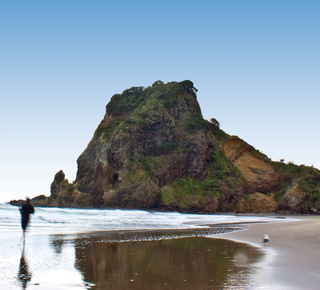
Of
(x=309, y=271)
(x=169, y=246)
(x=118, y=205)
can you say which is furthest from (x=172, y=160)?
(x=309, y=271)

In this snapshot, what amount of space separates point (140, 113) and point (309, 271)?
64.1 metres

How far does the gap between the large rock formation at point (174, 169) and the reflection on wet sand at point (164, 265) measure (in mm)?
45603

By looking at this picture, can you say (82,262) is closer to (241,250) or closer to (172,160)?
(241,250)

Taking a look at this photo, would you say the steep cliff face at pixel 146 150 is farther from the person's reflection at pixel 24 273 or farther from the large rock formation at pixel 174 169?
the person's reflection at pixel 24 273

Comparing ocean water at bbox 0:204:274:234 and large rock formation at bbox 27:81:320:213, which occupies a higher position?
large rock formation at bbox 27:81:320:213

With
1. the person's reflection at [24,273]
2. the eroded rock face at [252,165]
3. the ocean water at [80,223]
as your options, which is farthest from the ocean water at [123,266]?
the eroded rock face at [252,165]

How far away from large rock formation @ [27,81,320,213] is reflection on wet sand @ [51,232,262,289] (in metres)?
45.6

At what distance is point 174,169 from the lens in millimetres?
67250

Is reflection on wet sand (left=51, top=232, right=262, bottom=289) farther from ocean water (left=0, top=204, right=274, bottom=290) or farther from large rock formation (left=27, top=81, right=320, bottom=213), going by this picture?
large rock formation (left=27, top=81, right=320, bottom=213)

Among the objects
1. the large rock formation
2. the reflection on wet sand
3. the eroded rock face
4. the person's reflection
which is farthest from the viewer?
the eroded rock face

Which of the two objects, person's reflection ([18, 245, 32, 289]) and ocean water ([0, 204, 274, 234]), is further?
ocean water ([0, 204, 274, 234])

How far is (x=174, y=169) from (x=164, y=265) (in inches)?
2308

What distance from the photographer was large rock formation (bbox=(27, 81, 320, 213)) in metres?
61.3

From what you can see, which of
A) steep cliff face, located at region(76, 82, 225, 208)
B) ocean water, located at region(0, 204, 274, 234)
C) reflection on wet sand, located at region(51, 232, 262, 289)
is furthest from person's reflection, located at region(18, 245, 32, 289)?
steep cliff face, located at region(76, 82, 225, 208)
